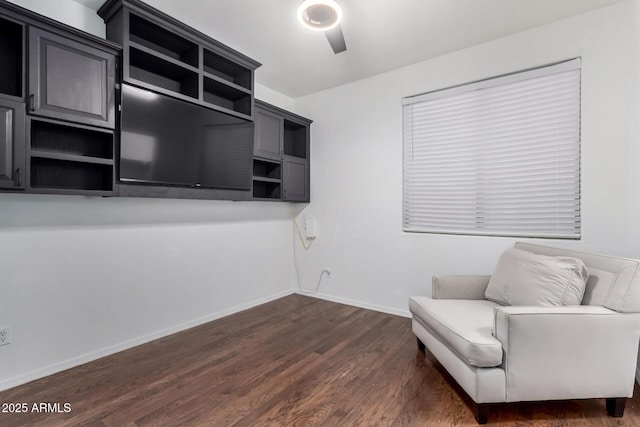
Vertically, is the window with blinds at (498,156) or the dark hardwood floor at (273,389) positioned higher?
the window with blinds at (498,156)

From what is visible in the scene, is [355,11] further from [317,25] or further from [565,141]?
[565,141]

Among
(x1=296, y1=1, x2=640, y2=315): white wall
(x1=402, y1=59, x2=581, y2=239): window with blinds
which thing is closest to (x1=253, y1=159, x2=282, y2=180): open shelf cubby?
(x1=296, y1=1, x2=640, y2=315): white wall

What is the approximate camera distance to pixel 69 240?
7.34ft

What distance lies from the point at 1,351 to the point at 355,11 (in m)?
3.37

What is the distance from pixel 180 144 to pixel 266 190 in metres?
1.40

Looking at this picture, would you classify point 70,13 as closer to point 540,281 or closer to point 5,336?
point 5,336

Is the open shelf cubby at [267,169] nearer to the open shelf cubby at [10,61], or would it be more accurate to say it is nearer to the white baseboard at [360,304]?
the white baseboard at [360,304]

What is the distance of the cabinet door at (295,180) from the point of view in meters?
3.74

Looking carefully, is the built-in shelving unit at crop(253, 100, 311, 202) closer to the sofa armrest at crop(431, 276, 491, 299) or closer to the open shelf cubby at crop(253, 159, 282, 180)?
the open shelf cubby at crop(253, 159, 282, 180)

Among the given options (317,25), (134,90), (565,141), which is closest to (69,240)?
(134,90)

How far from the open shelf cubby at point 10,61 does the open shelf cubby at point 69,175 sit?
0.44 m

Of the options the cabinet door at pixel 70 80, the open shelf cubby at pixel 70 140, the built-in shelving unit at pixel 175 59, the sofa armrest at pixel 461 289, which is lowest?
the sofa armrest at pixel 461 289

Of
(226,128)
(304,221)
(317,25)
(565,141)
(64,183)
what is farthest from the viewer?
(304,221)

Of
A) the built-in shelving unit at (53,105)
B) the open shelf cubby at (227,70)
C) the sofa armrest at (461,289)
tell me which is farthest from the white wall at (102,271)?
the sofa armrest at (461,289)
